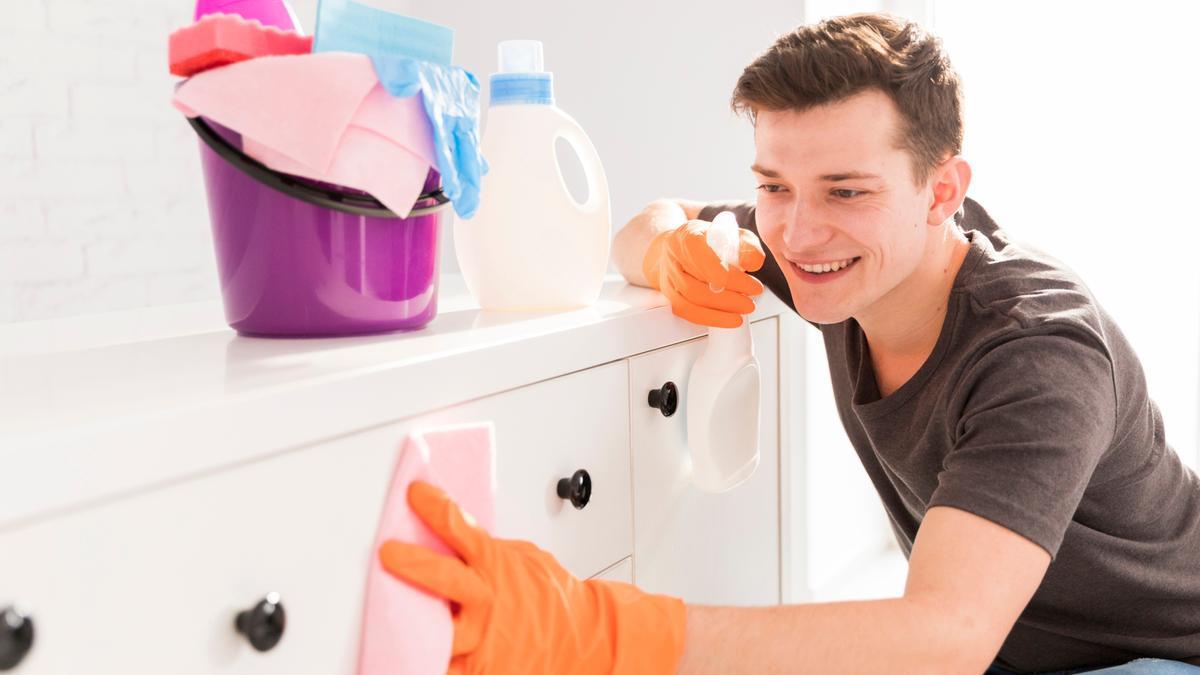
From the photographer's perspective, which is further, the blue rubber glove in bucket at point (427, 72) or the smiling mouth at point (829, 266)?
the smiling mouth at point (829, 266)

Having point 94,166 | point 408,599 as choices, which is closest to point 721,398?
point 408,599

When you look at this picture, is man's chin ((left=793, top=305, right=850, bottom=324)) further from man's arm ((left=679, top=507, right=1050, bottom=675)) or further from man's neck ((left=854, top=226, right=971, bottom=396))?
man's arm ((left=679, top=507, right=1050, bottom=675))

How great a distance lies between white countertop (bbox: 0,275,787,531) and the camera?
52cm

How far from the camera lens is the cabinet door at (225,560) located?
0.52 m

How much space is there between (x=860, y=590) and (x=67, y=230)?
171 cm

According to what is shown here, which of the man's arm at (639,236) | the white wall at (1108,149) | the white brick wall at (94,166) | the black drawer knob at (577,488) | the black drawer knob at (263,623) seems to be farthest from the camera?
the white wall at (1108,149)

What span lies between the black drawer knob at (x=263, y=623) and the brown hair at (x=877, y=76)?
2.14 ft

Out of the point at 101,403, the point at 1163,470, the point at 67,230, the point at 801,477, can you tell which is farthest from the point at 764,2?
the point at 101,403

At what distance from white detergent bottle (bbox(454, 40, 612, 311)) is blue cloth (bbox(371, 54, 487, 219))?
0.51ft

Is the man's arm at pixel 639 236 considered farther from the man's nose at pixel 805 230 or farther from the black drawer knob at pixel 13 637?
the black drawer knob at pixel 13 637

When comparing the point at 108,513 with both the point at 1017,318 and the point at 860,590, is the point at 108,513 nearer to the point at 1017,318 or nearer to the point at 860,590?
the point at 1017,318

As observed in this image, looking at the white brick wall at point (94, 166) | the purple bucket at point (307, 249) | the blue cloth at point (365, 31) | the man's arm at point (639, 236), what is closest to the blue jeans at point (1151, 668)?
the man's arm at point (639, 236)

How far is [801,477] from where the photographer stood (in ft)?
5.44

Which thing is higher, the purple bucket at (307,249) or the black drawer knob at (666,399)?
the purple bucket at (307,249)
